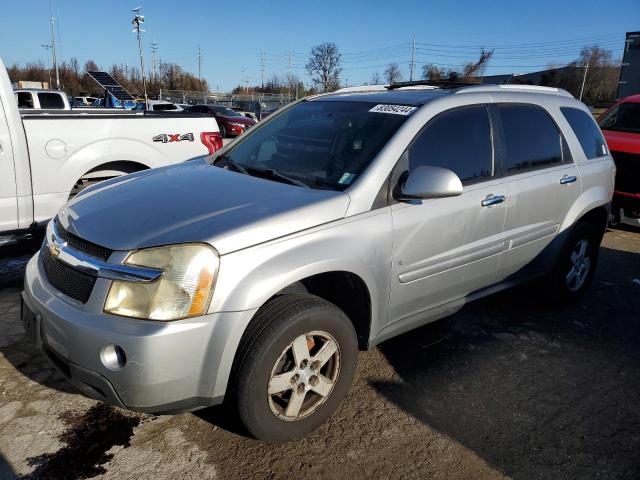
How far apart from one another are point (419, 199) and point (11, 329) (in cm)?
307

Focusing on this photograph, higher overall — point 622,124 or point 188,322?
point 622,124

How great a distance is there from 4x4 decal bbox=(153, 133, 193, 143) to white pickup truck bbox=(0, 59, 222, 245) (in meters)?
0.01

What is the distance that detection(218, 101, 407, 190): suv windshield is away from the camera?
2928 mm

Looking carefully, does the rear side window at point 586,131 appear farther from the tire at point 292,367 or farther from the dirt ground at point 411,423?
the tire at point 292,367

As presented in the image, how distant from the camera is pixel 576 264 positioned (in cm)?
444

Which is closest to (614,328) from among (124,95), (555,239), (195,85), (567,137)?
(555,239)

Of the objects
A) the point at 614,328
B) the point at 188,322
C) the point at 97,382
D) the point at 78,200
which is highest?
the point at 78,200

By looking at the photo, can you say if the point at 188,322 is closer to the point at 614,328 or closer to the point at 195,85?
the point at 614,328

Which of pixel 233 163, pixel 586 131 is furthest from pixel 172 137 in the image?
pixel 586 131

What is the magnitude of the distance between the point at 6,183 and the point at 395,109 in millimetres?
3198

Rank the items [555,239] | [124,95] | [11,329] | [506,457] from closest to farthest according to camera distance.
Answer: [506,457] < [11,329] < [555,239] < [124,95]

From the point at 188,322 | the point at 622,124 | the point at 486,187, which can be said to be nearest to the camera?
the point at 188,322

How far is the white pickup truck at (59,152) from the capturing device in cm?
412

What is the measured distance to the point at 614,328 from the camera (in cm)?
417
